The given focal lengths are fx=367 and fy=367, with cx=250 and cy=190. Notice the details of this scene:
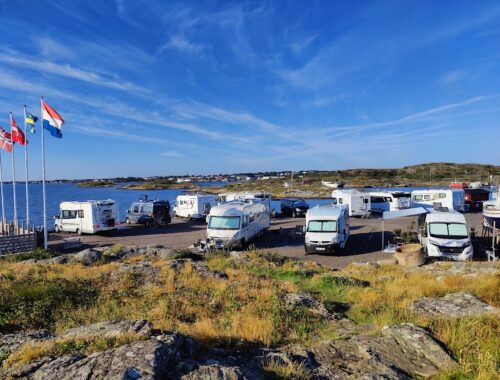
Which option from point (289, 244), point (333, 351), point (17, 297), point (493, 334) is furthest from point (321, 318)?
point (289, 244)

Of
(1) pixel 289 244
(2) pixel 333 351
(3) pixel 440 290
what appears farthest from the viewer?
(1) pixel 289 244

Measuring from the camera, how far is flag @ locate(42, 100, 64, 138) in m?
22.0

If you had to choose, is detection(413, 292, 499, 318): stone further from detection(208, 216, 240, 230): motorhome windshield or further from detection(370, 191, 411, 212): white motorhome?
detection(370, 191, 411, 212): white motorhome

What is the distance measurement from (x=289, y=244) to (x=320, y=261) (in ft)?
17.7

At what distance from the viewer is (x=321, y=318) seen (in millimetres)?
8492

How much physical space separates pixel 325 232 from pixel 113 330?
1664 centimetres

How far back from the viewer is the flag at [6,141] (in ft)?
87.5

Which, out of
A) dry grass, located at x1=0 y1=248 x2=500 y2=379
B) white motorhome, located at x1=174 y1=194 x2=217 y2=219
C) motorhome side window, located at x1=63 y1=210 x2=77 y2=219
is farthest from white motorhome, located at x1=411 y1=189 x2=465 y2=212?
motorhome side window, located at x1=63 y1=210 x2=77 y2=219

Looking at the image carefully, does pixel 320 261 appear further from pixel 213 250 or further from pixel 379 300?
pixel 379 300

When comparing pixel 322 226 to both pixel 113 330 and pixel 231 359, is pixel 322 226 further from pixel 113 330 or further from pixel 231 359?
pixel 113 330

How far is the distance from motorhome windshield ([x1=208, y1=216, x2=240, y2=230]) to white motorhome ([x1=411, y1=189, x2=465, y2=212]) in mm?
22444

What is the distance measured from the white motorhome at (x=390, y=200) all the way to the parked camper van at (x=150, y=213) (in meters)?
21.7

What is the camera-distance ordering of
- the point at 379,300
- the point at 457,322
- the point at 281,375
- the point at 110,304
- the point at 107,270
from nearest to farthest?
the point at 281,375
the point at 457,322
the point at 110,304
the point at 379,300
the point at 107,270

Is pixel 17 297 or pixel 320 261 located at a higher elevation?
pixel 17 297
